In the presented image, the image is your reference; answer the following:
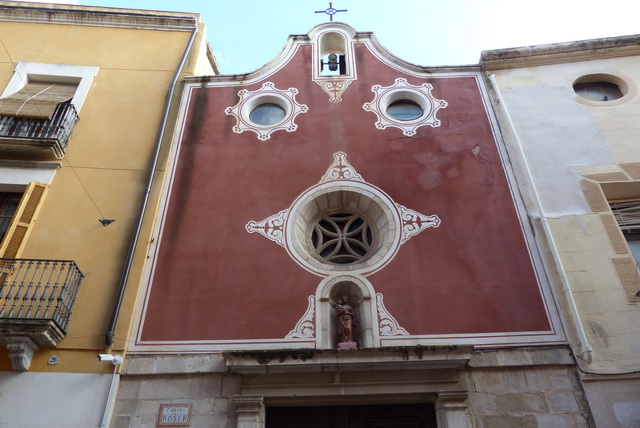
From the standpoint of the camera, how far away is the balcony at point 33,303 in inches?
277

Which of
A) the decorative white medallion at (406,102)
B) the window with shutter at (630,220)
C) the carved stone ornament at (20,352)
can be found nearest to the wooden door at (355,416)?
the carved stone ornament at (20,352)

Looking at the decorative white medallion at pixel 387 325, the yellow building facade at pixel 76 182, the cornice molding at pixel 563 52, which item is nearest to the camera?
the yellow building facade at pixel 76 182

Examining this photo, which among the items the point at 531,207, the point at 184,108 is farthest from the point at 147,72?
the point at 531,207

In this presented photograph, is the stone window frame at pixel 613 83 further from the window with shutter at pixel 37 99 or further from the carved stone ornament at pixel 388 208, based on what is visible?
the window with shutter at pixel 37 99

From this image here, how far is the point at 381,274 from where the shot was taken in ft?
26.7

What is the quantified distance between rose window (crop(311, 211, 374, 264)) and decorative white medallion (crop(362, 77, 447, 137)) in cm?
194

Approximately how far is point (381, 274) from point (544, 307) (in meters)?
2.34

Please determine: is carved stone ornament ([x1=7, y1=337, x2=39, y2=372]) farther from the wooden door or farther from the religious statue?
the religious statue

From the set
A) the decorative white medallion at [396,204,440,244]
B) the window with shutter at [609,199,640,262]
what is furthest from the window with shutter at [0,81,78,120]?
the window with shutter at [609,199,640,262]

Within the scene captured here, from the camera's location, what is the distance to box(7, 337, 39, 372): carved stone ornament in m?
7.05

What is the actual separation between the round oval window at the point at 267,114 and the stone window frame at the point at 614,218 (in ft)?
18.2

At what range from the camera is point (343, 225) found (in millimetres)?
9250

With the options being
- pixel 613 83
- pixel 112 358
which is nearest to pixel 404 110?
pixel 613 83

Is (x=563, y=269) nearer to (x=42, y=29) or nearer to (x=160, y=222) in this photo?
(x=160, y=222)
